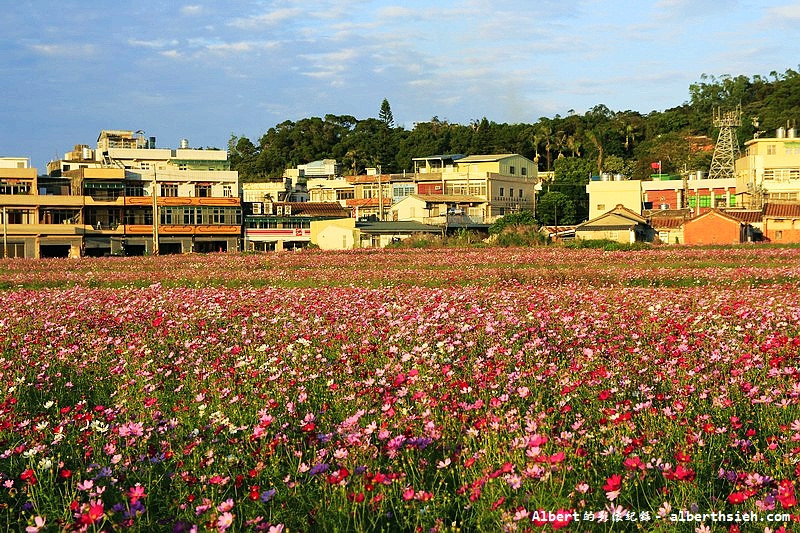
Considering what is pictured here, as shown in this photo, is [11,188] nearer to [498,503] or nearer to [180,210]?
[180,210]

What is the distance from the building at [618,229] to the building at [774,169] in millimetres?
17935

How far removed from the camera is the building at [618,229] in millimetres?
63906

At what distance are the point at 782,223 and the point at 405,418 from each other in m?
65.1

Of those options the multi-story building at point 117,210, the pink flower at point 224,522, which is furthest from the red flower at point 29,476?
the multi-story building at point 117,210

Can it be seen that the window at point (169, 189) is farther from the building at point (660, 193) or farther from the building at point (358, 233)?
the building at point (660, 193)

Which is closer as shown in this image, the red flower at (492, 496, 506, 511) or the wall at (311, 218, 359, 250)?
the red flower at (492, 496, 506, 511)

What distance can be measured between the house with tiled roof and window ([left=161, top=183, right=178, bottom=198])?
174 feet

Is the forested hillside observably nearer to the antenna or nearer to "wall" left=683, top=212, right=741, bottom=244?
the antenna

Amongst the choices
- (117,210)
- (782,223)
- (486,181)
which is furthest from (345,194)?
(782,223)

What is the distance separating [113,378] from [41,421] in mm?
2148

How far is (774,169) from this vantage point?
270ft

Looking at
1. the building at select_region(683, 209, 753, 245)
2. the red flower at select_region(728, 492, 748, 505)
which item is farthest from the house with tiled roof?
the red flower at select_region(728, 492, 748, 505)

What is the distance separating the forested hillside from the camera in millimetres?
108438

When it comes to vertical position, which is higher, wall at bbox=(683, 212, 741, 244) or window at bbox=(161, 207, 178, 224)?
window at bbox=(161, 207, 178, 224)
